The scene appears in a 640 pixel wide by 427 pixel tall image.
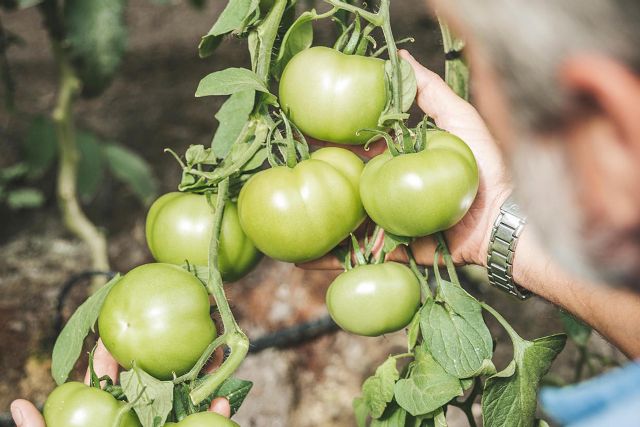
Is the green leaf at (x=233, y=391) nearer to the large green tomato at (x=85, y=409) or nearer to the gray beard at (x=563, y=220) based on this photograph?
the large green tomato at (x=85, y=409)

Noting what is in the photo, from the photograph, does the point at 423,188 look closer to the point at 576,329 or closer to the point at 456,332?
the point at 456,332

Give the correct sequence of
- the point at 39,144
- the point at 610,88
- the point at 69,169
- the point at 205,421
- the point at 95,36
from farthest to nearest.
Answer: the point at 39,144 → the point at 69,169 → the point at 95,36 → the point at 205,421 → the point at 610,88

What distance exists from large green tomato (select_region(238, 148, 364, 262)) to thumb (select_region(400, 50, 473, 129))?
0.22 m

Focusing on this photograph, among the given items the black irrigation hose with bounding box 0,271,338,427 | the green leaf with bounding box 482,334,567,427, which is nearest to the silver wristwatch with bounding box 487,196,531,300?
the green leaf with bounding box 482,334,567,427

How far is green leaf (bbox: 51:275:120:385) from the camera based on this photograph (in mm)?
730

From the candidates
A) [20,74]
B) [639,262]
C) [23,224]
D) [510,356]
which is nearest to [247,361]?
[510,356]

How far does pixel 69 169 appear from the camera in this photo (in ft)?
4.85

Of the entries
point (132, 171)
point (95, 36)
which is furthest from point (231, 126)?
point (132, 171)

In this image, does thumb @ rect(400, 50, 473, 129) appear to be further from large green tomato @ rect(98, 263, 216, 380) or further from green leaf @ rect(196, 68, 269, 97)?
large green tomato @ rect(98, 263, 216, 380)

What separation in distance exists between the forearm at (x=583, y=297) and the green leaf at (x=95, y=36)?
903 millimetres

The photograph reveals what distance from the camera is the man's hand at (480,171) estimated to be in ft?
2.81

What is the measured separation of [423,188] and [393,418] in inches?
10.7

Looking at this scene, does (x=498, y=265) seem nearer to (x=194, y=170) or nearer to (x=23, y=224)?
(x=194, y=170)

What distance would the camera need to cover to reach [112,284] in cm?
74
